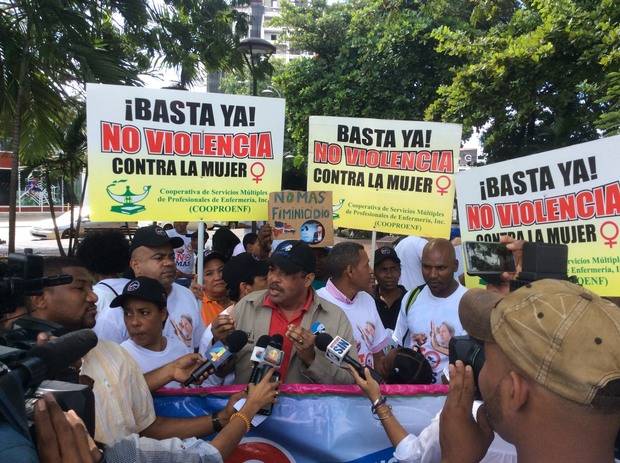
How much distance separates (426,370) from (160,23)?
9702mm

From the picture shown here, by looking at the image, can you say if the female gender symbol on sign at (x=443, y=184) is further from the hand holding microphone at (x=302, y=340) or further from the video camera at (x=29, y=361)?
the video camera at (x=29, y=361)

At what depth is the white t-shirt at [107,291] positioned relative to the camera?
3.31 metres

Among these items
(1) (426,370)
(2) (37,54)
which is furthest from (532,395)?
(2) (37,54)

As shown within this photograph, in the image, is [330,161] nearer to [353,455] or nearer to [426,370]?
[426,370]

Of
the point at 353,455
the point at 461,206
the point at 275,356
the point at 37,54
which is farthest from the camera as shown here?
the point at 37,54

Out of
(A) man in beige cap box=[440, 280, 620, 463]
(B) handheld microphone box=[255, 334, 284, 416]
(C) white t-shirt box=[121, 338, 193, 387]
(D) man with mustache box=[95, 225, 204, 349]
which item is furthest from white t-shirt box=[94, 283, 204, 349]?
(A) man in beige cap box=[440, 280, 620, 463]

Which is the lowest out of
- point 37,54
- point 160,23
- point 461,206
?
point 461,206

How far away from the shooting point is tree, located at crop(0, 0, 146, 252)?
23.2 ft

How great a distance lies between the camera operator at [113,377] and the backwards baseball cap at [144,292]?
27 centimetres

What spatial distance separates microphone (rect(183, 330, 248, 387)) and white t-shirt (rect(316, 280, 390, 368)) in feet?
3.61

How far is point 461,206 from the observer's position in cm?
438

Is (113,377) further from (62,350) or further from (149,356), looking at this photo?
(62,350)

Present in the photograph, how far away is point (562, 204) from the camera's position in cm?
396

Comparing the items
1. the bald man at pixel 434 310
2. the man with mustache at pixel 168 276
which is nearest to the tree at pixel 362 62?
the bald man at pixel 434 310
